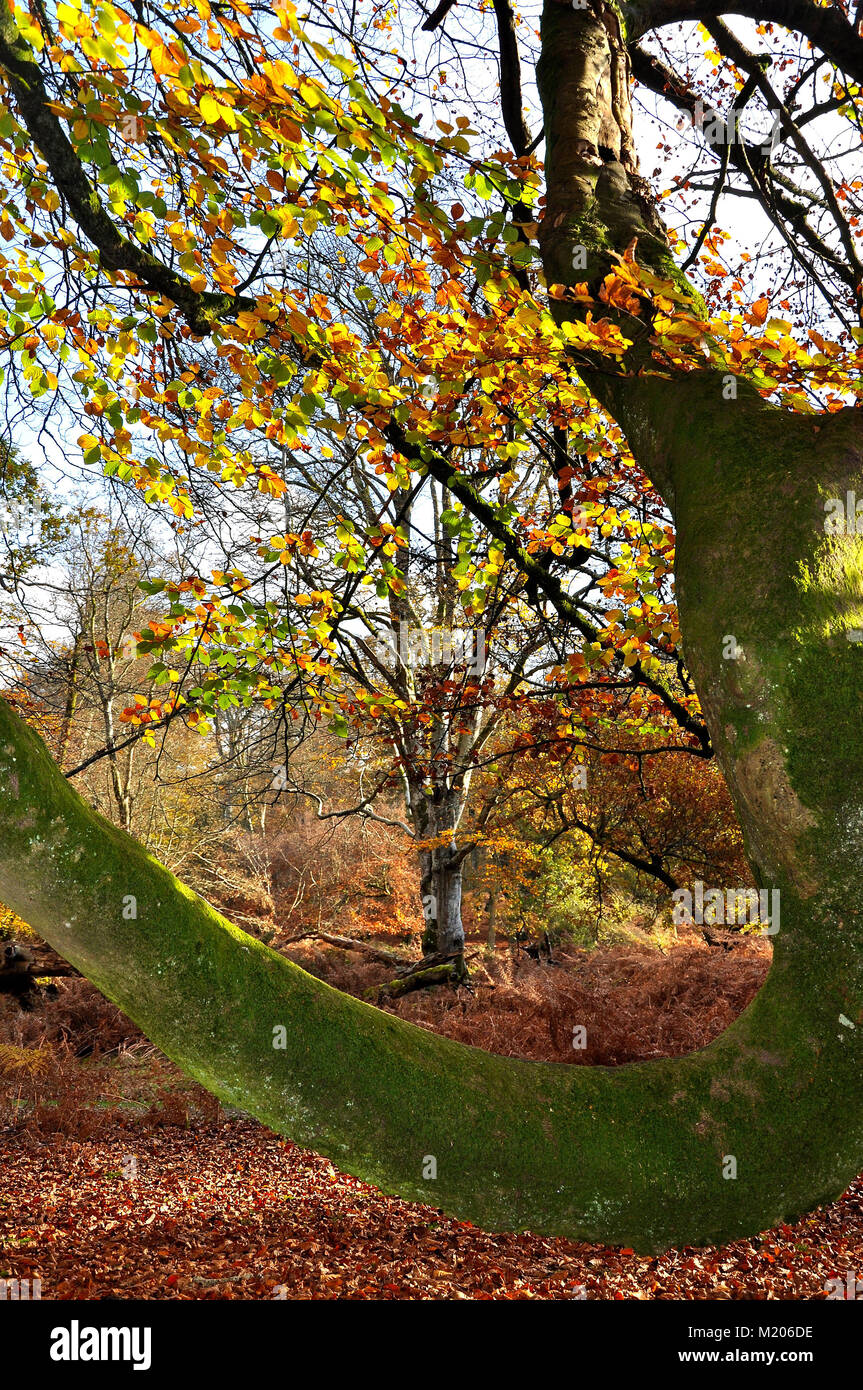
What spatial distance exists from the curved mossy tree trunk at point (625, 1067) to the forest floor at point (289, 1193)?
147 cm

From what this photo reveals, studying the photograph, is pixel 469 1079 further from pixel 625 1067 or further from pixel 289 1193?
pixel 289 1193

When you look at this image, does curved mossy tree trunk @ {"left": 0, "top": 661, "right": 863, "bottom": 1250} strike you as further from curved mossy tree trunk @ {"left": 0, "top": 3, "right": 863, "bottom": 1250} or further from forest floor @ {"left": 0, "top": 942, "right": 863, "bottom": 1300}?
forest floor @ {"left": 0, "top": 942, "right": 863, "bottom": 1300}

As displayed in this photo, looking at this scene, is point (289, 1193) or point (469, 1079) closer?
point (469, 1079)

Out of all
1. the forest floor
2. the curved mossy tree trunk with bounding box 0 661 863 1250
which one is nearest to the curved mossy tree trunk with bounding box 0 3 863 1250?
the curved mossy tree trunk with bounding box 0 661 863 1250

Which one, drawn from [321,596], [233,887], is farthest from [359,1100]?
[233,887]

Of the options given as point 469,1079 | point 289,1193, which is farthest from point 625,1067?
point 289,1193

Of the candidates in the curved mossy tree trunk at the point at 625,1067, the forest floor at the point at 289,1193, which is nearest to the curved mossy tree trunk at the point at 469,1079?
the curved mossy tree trunk at the point at 625,1067

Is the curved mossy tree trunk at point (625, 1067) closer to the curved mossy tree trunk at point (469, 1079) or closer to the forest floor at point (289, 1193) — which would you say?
the curved mossy tree trunk at point (469, 1079)

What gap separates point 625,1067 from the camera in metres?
2.36

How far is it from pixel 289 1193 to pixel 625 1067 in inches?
163

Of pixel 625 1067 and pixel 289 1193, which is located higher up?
pixel 625 1067

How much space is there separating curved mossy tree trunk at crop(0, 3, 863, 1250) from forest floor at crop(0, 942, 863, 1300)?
1.47 m

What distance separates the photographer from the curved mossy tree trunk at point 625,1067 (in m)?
2.05

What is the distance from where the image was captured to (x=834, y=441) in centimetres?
246
